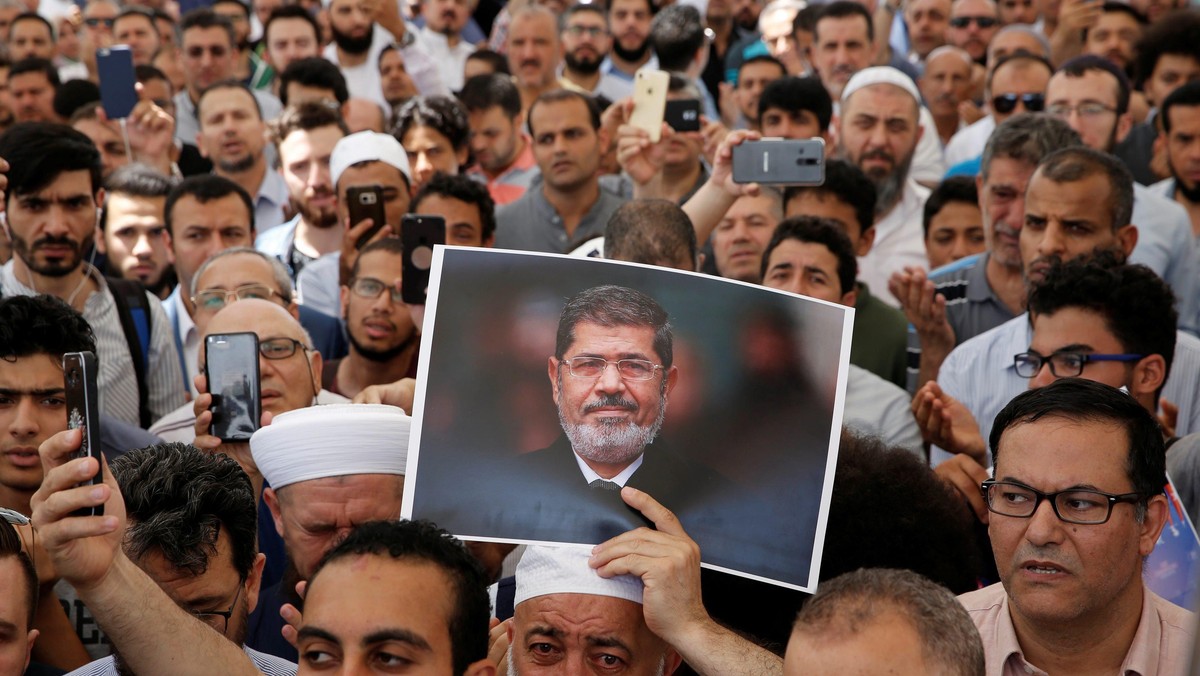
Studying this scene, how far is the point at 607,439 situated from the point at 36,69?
8155 mm

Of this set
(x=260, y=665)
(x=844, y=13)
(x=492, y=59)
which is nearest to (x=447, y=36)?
(x=492, y=59)

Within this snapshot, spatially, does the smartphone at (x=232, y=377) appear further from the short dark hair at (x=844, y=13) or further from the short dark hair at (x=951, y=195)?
the short dark hair at (x=844, y=13)

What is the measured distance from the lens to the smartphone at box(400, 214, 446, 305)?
491cm

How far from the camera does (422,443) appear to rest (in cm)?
322

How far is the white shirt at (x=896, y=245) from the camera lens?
7.29 metres

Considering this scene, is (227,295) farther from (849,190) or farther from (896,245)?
(896,245)

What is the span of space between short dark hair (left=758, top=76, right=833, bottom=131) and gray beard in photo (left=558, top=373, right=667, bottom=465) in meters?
4.84

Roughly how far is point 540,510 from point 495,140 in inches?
246

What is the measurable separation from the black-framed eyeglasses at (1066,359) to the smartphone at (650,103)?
268 centimetres

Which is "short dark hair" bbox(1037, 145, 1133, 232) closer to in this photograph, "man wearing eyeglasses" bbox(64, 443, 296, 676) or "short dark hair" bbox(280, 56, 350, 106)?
"man wearing eyeglasses" bbox(64, 443, 296, 676)

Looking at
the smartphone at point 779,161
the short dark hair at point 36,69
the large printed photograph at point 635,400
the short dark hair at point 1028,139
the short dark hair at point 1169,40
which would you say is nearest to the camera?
the large printed photograph at point 635,400

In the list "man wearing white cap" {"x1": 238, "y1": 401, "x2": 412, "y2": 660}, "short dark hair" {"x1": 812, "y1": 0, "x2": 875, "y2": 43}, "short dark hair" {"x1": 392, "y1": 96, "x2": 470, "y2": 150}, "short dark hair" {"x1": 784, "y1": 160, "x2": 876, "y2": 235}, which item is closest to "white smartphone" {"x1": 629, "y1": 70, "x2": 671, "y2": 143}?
"short dark hair" {"x1": 784, "y1": 160, "x2": 876, "y2": 235}

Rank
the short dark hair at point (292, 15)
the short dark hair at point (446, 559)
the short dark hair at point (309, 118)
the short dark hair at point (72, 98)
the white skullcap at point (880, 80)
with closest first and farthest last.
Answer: the short dark hair at point (446, 559)
the white skullcap at point (880, 80)
the short dark hair at point (309, 118)
the short dark hair at point (72, 98)
the short dark hair at point (292, 15)

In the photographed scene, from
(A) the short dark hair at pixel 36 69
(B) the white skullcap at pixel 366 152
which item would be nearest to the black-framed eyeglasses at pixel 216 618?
(B) the white skullcap at pixel 366 152
